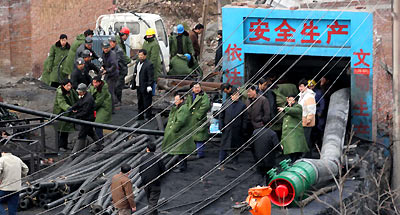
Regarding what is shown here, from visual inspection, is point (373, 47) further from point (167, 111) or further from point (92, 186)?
point (92, 186)

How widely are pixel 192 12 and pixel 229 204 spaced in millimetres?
19347

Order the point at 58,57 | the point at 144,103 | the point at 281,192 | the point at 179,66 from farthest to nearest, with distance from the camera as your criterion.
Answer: the point at 179,66, the point at 58,57, the point at 144,103, the point at 281,192

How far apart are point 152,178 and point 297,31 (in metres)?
5.72

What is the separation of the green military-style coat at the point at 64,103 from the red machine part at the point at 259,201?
611cm

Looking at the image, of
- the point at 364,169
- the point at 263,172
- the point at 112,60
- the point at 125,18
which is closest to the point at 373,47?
the point at 364,169

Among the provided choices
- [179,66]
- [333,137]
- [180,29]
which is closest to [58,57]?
[179,66]

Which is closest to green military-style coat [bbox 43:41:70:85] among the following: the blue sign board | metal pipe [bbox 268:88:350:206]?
the blue sign board

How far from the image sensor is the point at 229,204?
688 inches

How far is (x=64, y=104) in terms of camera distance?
20219mm

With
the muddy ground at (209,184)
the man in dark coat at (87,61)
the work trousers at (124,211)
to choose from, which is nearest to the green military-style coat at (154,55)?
the muddy ground at (209,184)

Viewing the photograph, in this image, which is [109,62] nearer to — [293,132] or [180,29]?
[180,29]

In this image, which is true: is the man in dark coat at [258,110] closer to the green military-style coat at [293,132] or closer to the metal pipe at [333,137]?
the green military-style coat at [293,132]

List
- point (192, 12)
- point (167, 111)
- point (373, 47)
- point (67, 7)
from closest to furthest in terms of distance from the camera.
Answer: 1. point (373, 47)
2. point (167, 111)
3. point (67, 7)
4. point (192, 12)

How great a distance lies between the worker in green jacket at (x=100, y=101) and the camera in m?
20.4
